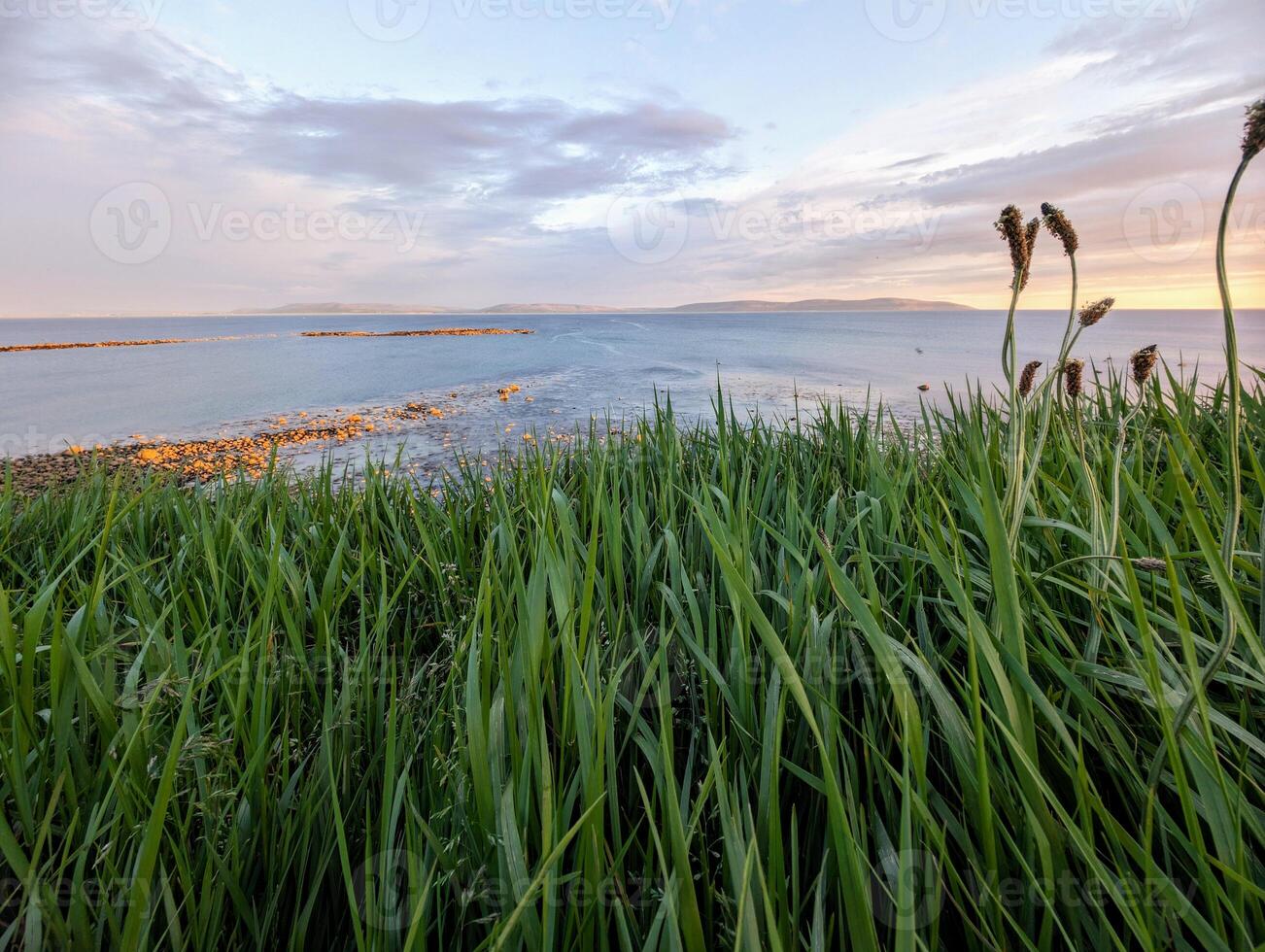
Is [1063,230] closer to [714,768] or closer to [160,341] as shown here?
[714,768]

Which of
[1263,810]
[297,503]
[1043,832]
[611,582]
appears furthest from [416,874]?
[297,503]

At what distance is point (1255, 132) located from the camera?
0.47 meters

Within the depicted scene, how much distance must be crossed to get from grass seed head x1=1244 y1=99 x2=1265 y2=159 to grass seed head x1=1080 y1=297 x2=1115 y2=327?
15.0 inches

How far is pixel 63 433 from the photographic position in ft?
31.9

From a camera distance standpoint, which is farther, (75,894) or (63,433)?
→ (63,433)

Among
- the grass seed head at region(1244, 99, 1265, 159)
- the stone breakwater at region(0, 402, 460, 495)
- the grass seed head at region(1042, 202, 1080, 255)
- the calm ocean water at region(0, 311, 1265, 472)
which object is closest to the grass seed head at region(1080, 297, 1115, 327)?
the grass seed head at region(1042, 202, 1080, 255)

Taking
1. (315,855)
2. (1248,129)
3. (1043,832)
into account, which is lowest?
(315,855)

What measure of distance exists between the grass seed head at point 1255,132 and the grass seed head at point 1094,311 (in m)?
0.38

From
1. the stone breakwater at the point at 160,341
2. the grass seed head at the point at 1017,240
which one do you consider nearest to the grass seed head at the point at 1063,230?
the grass seed head at the point at 1017,240

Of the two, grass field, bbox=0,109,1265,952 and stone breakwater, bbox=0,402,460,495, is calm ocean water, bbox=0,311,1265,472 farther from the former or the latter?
grass field, bbox=0,109,1265,952

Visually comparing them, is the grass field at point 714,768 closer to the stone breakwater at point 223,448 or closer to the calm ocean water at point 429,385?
the calm ocean water at point 429,385

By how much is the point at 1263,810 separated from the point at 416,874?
3.06 feet

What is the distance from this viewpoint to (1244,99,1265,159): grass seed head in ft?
1.54

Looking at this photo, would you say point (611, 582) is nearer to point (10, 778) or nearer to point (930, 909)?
point (930, 909)
